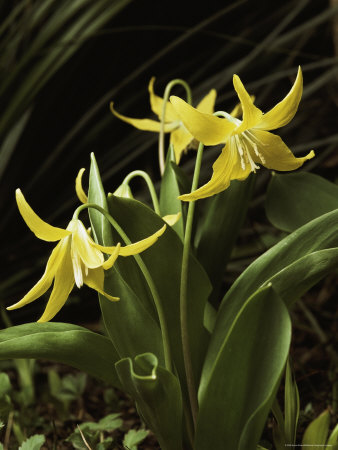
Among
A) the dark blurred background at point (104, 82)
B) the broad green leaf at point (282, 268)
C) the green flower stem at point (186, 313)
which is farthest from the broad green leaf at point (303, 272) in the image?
the dark blurred background at point (104, 82)

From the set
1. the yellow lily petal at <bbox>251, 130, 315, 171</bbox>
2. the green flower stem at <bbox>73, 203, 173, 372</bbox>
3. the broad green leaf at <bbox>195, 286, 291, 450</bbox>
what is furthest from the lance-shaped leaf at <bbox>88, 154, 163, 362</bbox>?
the yellow lily petal at <bbox>251, 130, 315, 171</bbox>

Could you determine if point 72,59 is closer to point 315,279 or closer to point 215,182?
point 215,182

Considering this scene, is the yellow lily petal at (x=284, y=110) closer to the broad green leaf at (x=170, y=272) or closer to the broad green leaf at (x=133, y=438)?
the broad green leaf at (x=170, y=272)

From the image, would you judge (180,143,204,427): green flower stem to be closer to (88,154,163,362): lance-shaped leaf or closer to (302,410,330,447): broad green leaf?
(88,154,163,362): lance-shaped leaf

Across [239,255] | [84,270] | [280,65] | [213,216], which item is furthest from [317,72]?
[84,270]

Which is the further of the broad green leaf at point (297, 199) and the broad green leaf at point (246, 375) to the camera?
the broad green leaf at point (297, 199)

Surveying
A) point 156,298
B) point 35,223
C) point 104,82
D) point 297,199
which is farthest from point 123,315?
point 104,82

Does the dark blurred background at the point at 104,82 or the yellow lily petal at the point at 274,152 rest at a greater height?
the dark blurred background at the point at 104,82
